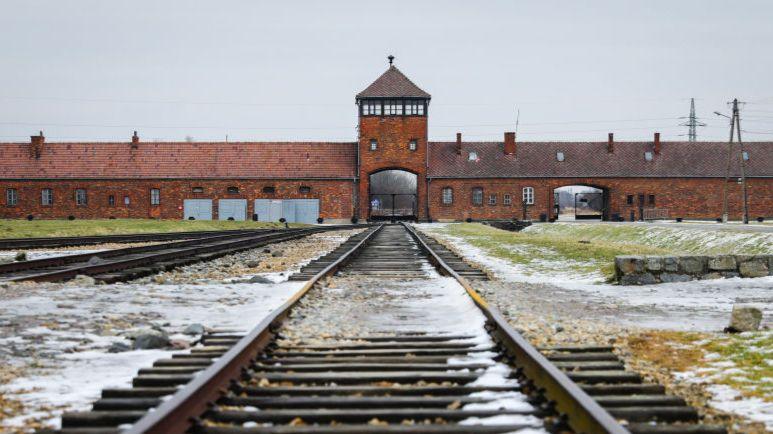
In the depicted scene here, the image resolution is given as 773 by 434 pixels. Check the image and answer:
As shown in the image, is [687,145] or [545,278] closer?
[545,278]

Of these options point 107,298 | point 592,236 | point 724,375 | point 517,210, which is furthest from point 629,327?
point 517,210

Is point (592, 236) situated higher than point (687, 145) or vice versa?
point (687, 145)

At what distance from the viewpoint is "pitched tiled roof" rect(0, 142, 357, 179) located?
57531 mm

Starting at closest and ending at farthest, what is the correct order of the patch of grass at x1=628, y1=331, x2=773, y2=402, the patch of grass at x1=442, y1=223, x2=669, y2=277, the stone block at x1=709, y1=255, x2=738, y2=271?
the patch of grass at x1=628, y1=331, x2=773, y2=402 < the stone block at x1=709, y1=255, x2=738, y2=271 < the patch of grass at x1=442, y1=223, x2=669, y2=277

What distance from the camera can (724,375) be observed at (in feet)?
16.3

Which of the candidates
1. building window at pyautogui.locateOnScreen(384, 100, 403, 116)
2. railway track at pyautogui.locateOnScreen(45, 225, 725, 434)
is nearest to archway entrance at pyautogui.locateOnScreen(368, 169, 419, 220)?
building window at pyautogui.locateOnScreen(384, 100, 403, 116)

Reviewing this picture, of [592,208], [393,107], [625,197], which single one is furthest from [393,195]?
[592,208]

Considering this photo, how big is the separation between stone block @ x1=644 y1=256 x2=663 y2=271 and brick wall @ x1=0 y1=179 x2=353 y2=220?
151ft

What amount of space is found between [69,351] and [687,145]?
61.1m

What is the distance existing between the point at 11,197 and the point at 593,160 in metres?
43.2

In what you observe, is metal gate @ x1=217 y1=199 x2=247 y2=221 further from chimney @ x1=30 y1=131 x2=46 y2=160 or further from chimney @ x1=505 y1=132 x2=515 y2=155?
chimney @ x1=505 y1=132 x2=515 y2=155

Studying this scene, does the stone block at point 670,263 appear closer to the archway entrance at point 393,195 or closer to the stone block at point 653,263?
the stone block at point 653,263

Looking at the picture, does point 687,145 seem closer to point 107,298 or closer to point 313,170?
point 313,170

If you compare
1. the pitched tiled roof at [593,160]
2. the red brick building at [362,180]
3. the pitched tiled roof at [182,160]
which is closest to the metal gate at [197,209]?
the red brick building at [362,180]
